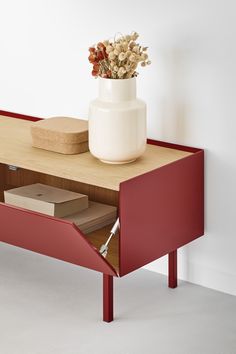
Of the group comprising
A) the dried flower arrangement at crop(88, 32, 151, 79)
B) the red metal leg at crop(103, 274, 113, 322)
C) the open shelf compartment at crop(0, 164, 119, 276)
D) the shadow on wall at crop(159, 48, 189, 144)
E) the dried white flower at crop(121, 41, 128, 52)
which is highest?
the dried white flower at crop(121, 41, 128, 52)

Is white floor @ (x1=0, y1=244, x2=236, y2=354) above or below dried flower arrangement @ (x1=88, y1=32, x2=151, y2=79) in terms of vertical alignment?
below

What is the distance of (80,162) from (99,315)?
51cm

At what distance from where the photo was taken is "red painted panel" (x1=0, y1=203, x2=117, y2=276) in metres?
2.81

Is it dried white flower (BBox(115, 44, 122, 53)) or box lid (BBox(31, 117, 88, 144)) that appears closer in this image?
dried white flower (BBox(115, 44, 122, 53))

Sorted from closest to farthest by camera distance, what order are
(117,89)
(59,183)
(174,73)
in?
(117,89)
(174,73)
(59,183)

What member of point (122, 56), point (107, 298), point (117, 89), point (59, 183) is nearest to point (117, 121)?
point (117, 89)

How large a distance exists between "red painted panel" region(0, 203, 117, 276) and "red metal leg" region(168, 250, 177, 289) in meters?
0.41

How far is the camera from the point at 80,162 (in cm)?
304

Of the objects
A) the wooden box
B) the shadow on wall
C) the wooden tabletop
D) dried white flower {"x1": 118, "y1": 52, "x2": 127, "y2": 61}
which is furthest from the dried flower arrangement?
the wooden box

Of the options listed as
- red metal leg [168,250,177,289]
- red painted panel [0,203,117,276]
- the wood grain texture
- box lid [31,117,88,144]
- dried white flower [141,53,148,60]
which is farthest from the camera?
the wood grain texture

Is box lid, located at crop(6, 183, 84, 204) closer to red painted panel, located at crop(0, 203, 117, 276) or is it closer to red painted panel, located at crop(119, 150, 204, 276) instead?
red painted panel, located at crop(0, 203, 117, 276)

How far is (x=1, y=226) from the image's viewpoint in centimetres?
307

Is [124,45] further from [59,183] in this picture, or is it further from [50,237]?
[59,183]

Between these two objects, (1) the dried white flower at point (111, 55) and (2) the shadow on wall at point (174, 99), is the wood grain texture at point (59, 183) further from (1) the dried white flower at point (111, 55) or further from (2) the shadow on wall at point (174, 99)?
(1) the dried white flower at point (111, 55)
